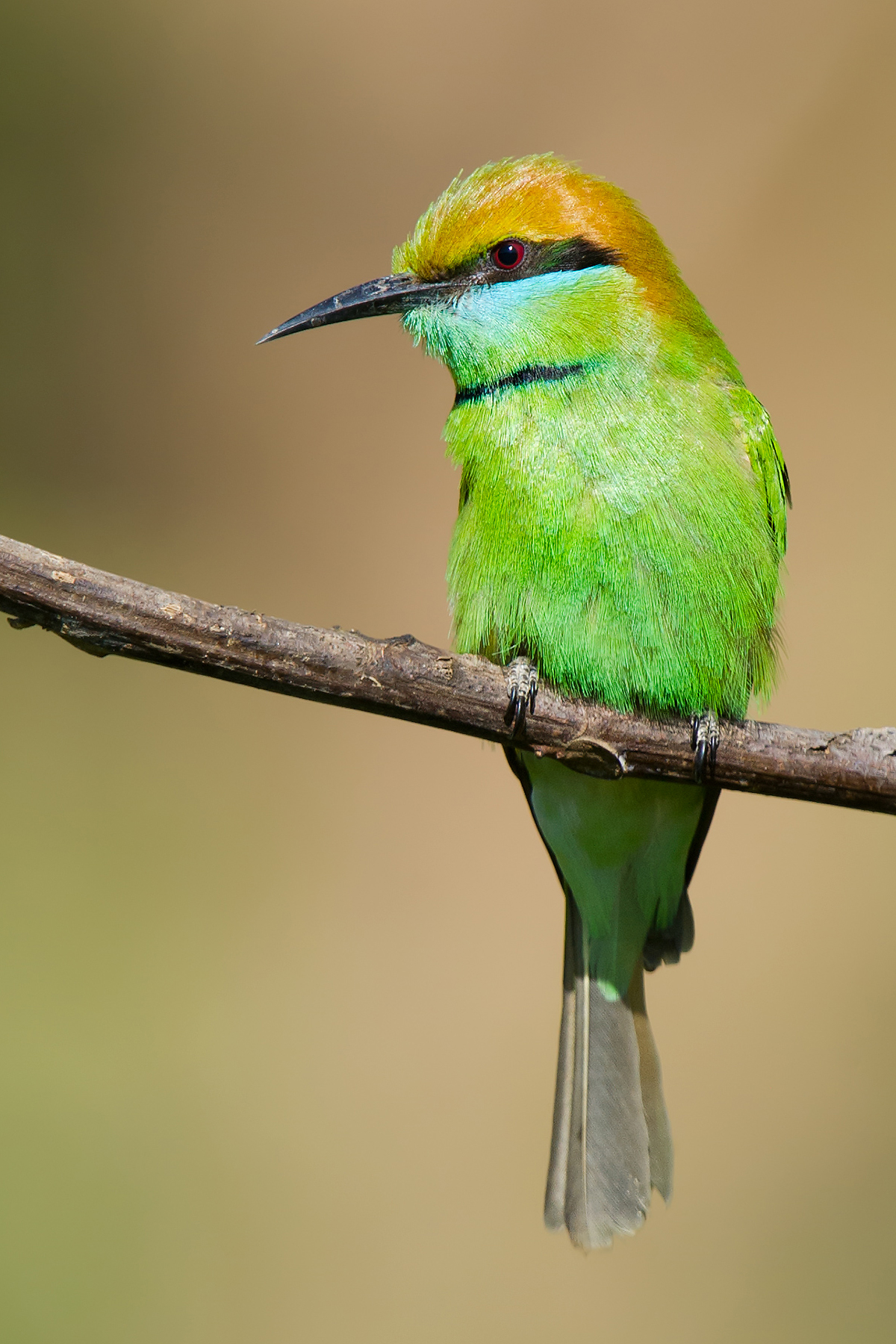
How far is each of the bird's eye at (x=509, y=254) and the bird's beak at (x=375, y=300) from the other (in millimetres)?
85

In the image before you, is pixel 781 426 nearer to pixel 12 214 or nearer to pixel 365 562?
pixel 365 562

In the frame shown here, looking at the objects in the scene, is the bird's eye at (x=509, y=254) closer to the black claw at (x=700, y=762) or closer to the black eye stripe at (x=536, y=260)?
the black eye stripe at (x=536, y=260)

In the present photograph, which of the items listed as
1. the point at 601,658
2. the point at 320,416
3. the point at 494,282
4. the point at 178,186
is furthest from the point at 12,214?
the point at 601,658

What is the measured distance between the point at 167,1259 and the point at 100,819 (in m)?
1.06

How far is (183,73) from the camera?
301 cm

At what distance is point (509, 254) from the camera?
5.63 ft

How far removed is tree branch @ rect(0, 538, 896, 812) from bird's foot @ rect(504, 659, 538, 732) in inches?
0.5

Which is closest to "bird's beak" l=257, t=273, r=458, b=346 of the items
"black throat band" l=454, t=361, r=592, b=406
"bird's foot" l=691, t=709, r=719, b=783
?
"black throat band" l=454, t=361, r=592, b=406

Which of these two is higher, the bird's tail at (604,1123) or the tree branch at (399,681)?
the tree branch at (399,681)

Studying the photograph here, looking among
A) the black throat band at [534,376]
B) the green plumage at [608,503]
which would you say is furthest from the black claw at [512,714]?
the black throat band at [534,376]

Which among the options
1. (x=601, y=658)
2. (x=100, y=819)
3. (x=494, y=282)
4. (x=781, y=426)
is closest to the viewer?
(x=601, y=658)

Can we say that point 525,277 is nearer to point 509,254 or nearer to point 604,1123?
point 509,254

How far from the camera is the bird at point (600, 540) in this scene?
157cm

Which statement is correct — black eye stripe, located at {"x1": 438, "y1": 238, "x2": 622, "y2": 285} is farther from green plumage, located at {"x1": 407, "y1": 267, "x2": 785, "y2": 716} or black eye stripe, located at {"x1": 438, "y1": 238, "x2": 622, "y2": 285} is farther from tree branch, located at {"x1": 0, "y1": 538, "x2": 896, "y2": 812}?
tree branch, located at {"x1": 0, "y1": 538, "x2": 896, "y2": 812}
